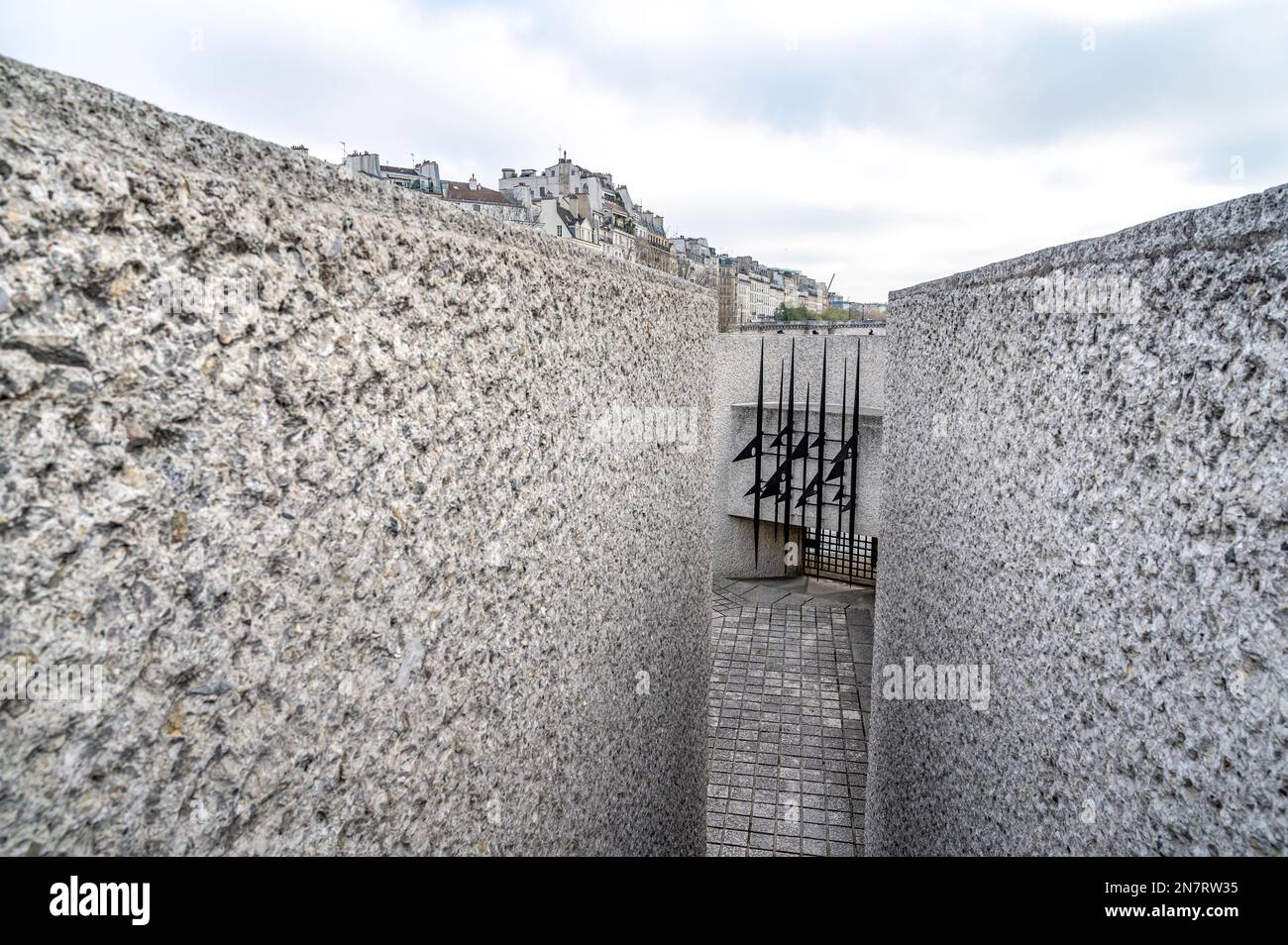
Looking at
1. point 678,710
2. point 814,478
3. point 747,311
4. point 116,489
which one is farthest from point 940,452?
point 747,311

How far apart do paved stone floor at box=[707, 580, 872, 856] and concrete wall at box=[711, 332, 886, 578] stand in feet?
5.40

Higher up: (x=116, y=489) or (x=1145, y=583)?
(x=116, y=489)

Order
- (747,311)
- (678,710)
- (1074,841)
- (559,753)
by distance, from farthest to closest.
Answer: (747,311) < (678,710) < (559,753) < (1074,841)

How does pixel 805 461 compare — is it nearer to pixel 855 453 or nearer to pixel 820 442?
pixel 820 442

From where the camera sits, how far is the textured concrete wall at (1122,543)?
1126 mm

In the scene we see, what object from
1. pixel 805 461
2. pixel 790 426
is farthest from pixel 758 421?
pixel 805 461

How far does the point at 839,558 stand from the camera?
41.9ft

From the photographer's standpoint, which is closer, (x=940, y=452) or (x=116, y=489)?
(x=116, y=489)

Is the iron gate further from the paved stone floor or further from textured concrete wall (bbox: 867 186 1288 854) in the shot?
textured concrete wall (bbox: 867 186 1288 854)

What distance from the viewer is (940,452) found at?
2.72m

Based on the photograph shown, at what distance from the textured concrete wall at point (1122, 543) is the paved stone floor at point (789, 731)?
2914mm

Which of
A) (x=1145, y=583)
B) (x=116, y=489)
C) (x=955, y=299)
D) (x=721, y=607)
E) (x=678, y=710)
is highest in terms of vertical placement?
(x=955, y=299)

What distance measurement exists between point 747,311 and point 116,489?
77076mm
